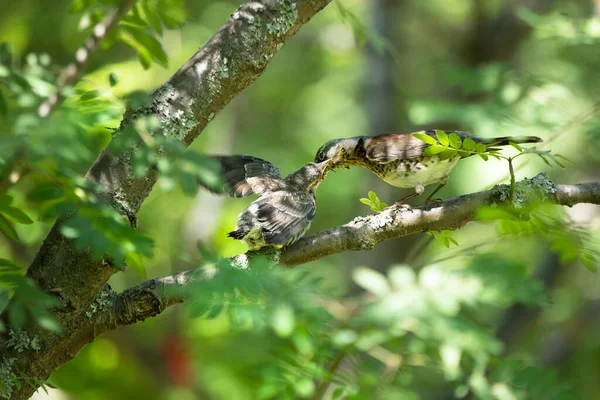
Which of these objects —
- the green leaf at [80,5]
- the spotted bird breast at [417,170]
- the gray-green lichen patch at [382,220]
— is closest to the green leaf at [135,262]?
the gray-green lichen patch at [382,220]

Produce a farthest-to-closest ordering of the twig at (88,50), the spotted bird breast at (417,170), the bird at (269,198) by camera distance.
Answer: the spotted bird breast at (417,170)
the bird at (269,198)
the twig at (88,50)

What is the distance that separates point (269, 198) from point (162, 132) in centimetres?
93

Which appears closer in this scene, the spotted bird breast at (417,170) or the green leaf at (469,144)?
the green leaf at (469,144)

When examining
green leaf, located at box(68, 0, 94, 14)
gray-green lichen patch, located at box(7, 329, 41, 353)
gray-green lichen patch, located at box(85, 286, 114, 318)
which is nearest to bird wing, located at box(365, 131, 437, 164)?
green leaf, located at box(68, 0, 94, 14)

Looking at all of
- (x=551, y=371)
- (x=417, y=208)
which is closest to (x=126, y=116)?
(x=417, y=208)

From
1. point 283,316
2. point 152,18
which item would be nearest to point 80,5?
point 152,18

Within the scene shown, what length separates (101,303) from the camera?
9.62 feet

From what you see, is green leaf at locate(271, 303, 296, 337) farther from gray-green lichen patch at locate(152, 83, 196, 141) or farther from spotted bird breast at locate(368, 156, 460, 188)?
spotted bird breast at locate(368, 156, 460, 188)

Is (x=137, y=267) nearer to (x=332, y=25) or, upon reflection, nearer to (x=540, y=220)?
(x=540, y=220)

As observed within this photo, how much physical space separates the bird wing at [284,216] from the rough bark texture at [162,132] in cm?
60

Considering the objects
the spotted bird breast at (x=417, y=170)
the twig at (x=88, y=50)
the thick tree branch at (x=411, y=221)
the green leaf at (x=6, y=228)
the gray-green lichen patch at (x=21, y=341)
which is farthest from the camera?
the spotted bird breast at (x=417, y=170)

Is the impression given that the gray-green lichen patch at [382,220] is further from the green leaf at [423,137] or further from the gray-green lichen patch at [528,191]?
the gray-green lichen patch at [528,191]

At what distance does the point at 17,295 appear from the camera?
1990 mm

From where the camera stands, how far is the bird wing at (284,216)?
3174 mm
